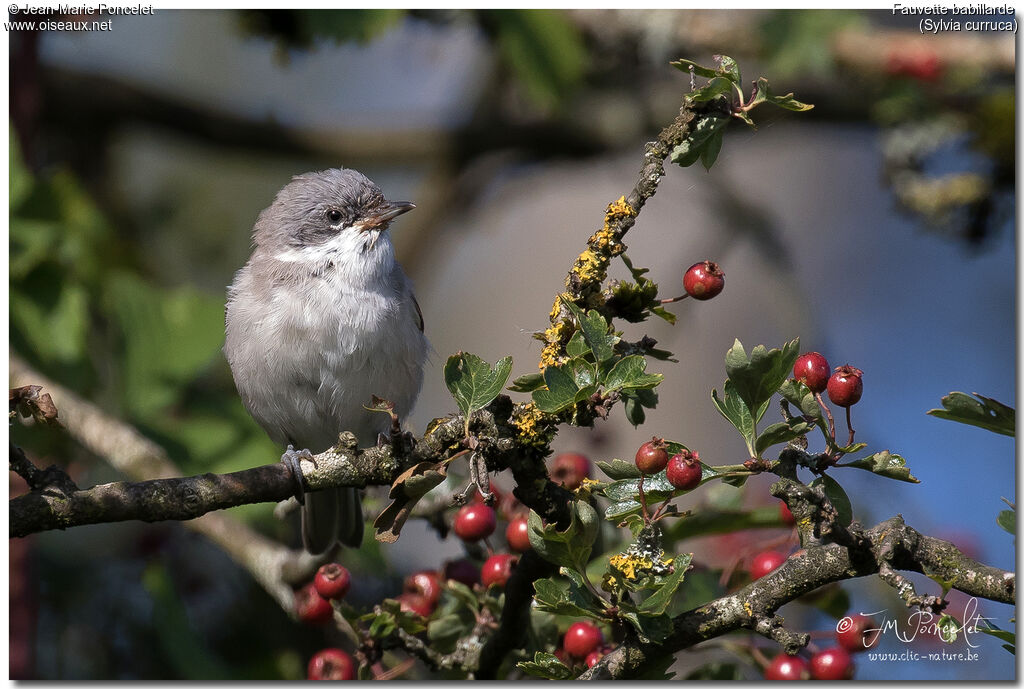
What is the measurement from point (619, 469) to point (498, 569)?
2.40 feet

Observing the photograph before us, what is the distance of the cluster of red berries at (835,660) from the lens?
258 centimetres

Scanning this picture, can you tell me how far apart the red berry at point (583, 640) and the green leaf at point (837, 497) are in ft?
2.65

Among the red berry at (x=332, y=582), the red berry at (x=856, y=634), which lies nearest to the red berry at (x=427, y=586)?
the red berry at (x=332, y=582)

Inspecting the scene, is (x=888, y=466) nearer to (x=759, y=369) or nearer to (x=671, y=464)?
(x=759, y=369)

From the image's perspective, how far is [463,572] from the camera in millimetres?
2951

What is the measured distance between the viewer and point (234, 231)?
669 cm

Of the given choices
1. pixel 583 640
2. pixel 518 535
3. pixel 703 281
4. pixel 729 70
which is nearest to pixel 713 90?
pixel 729 70

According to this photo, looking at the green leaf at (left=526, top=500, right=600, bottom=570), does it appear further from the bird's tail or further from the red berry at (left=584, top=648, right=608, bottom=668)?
the bird's tail

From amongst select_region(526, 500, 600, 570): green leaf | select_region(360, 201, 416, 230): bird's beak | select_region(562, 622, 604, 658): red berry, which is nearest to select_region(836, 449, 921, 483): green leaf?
select_region(526, 500, 600, 570): green leaf

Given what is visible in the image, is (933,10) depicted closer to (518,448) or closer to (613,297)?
(613,297)

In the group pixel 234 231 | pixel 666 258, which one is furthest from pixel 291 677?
pixel 666 258

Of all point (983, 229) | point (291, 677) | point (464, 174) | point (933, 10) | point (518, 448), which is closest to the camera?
point (518, 448)

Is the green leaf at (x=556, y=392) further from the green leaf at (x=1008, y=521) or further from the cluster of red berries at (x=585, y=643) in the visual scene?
the green leaf at (x=1008, y=521)

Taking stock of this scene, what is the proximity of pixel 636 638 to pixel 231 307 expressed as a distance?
257 cm
